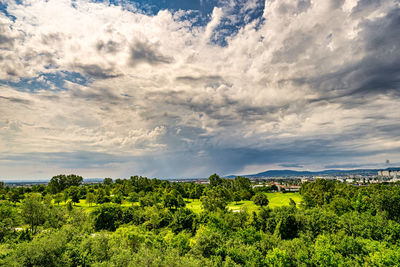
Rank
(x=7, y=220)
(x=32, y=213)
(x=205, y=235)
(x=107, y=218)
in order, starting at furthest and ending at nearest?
(x=107, y=218) → (x=32, y=213) → (x=7, y=220) → (x=205, y=235)

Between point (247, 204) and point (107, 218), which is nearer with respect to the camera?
point (107, 218)

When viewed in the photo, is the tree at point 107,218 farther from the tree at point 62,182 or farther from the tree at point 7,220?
the tree at point 62,182

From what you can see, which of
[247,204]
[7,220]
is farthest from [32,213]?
[247,204]

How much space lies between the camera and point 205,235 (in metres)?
41.7

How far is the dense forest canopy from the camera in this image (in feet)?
109

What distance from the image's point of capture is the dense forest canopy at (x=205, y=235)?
109 ft

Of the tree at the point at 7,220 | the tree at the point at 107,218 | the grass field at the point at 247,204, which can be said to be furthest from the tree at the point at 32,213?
the grass field at the point at 247,204

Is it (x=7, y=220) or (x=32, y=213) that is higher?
(x=32, y=213)

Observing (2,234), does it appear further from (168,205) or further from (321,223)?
(321,223)

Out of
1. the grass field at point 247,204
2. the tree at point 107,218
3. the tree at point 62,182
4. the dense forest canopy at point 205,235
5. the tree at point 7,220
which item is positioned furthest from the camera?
the tree at point 62,182

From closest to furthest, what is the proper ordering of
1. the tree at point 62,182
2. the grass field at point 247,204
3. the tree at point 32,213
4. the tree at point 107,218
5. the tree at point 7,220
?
the tree at point 7,220 < the tree at point 32,213 < the tree at point 107,218 < the grass field at point 247,204 < the tree at point 62,182

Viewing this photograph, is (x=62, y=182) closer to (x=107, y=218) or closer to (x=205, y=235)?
(x=107, y=218)

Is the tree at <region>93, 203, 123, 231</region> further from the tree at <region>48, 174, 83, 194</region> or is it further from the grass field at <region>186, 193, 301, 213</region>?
the tree at <region>48, 174, 83, 194</region>

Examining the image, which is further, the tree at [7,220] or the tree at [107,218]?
the tree at [107,218]
